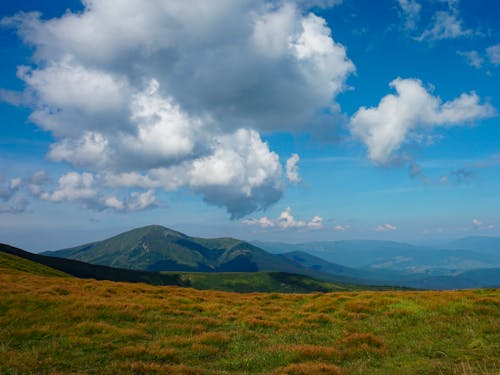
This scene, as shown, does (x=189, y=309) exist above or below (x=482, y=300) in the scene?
below

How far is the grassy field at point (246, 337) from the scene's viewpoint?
11781 mm

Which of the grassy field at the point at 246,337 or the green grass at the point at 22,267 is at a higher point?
the grassy field at the point at 246,337

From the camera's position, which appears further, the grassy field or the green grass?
the green grass

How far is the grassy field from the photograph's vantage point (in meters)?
11.8

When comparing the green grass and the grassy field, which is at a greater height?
the grassy field

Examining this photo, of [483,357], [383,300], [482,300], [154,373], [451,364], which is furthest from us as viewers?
[383,300]

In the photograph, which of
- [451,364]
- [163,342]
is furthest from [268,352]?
[451,364]

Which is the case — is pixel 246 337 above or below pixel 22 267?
above

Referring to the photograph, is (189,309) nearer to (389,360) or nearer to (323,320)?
(323,320)

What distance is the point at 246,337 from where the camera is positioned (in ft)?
54.1

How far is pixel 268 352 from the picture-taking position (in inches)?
547

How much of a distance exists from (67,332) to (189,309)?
30.1 feet

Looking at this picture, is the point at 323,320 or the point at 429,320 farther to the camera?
the point at 323,320

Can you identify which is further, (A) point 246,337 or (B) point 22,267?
(B) point 22,267
